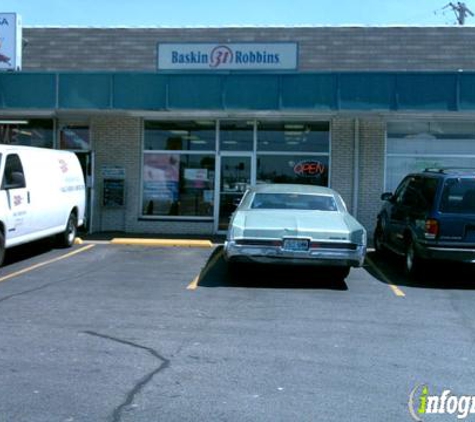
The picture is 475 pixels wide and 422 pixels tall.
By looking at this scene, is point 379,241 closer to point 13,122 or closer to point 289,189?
point 289,189

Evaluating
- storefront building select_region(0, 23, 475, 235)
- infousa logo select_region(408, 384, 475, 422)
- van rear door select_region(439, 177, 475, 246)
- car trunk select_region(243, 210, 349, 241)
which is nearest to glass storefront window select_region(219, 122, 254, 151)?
storefront building select_region(0, 23, 475, 235)

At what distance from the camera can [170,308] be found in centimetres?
793

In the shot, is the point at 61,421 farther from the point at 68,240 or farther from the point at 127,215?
the point at 127,215

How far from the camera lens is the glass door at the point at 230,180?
53.5ft

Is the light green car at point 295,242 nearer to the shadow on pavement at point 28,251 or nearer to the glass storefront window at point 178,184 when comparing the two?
the shadow on pavement at point 28,251

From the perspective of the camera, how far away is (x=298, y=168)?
1620cm

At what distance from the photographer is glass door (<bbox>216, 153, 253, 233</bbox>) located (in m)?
16.3

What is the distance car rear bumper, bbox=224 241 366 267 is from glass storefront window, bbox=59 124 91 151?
856cm

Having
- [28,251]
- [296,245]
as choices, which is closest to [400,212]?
[296,245]

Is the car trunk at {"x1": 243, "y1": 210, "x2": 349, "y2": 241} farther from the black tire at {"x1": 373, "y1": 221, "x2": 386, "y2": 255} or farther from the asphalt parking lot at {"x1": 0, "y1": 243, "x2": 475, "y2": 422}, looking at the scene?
the black tire at {"x1": 373, "y1": 221, "x2": 386, "y2": 255}

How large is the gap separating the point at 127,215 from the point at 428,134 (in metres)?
7.77

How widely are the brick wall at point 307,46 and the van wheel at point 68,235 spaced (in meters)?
6.69

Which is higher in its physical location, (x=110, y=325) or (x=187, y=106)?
(x=187, y=106)

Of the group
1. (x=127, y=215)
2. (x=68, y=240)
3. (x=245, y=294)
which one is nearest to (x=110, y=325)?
(x=245, y=294)
